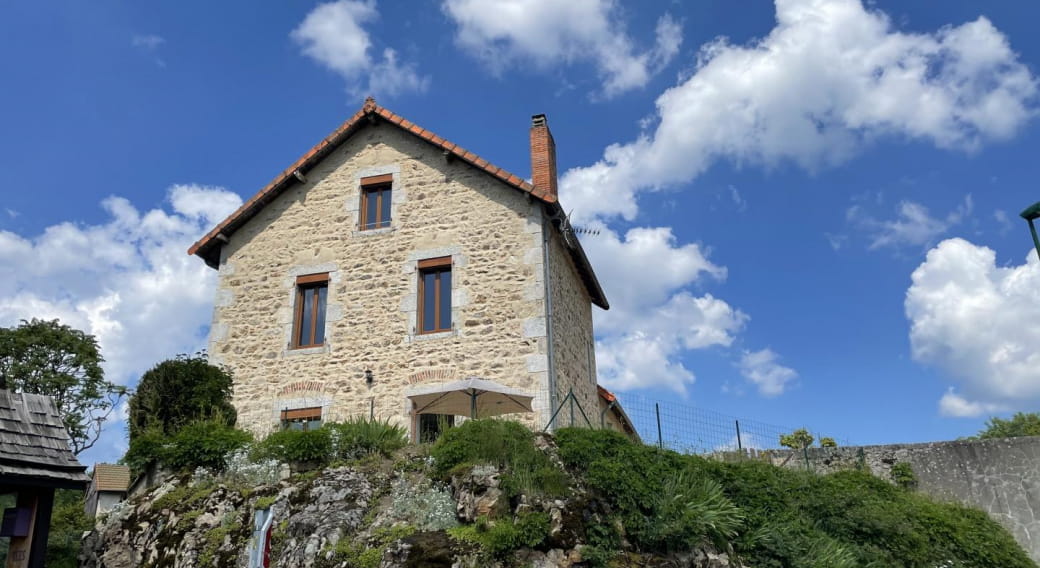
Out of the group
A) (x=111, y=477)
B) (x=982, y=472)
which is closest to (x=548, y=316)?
(x=982, y=472)

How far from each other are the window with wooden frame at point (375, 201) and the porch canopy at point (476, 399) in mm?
3892

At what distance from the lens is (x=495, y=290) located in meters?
13.7

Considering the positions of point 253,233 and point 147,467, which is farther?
point 253,233

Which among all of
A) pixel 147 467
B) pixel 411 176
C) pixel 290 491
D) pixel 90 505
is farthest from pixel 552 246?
pixel 90 505

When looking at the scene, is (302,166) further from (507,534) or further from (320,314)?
(507,534)

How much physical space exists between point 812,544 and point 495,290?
6403mm

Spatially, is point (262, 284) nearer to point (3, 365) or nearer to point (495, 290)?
point (495, 290)

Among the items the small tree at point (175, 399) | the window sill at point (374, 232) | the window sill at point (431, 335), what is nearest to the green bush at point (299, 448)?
the small tree at point (175, 399)

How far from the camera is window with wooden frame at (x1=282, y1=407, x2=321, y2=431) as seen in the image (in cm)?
1368

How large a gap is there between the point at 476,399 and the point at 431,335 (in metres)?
2.08

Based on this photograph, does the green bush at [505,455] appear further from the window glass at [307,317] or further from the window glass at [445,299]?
the window glass at [307,317]

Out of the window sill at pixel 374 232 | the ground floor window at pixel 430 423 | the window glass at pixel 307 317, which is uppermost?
the window sill at pixel 374 232

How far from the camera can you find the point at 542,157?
15039mm

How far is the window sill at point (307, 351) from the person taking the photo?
554 inches
